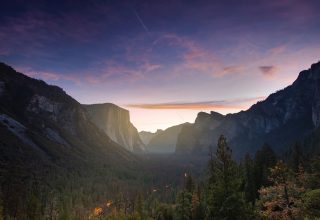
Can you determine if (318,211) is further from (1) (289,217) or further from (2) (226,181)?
(2) (226,181)

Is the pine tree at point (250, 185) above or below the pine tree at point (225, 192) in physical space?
below

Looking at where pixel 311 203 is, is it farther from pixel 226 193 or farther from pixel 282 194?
pixel 226 193

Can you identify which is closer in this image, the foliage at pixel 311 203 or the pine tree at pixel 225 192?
the foliage at pixel 311 203

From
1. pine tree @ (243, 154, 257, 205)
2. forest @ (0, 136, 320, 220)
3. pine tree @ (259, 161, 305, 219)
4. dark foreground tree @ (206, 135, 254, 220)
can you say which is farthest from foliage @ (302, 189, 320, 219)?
pine tree @ (243, 154, 257, 205)

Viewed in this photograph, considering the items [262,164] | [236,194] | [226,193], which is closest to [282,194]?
[236,194]

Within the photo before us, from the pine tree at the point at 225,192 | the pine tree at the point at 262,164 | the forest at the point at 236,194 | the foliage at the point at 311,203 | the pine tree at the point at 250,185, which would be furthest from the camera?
the pine tree at the point at 262,164

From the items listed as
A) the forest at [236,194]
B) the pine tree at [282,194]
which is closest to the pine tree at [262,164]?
the forest at [236,194]

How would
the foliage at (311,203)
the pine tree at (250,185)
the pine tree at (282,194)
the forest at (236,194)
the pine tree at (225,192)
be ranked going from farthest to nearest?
the pine tree at (250,185)
the pine tree at (225,192)
the forest at (236,194)
the foliage at (311,203)
the pine tree at (282,194)

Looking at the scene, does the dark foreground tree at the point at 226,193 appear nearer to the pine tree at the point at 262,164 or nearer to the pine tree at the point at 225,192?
the pine tree at the point at 225,192

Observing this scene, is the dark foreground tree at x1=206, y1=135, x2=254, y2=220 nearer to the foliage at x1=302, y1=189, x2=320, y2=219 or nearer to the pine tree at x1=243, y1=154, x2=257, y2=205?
the foliage at x1=302, y1=189, x2=320, y2=219

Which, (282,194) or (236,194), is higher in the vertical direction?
(282,194)

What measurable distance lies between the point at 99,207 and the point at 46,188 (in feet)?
113

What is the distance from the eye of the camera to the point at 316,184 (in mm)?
43969

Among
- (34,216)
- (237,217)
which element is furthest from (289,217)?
(34,216)
